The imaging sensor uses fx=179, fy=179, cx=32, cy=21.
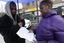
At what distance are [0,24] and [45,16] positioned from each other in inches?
39.9

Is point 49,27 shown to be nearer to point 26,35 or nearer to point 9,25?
point 26,35

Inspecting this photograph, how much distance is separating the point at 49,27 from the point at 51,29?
38 millimetres

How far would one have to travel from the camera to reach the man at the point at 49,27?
236 cm

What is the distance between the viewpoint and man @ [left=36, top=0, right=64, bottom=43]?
2363 mm

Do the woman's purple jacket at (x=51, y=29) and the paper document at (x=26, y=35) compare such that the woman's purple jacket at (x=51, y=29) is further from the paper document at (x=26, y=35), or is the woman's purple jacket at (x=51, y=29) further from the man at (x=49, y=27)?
the paper document at (x=26, y=35)

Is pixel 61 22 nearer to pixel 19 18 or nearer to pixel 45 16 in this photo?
pixel 45 16

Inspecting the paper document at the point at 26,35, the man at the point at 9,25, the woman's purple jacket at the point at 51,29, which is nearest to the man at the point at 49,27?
the woman's purple jacket at the point at 51,29

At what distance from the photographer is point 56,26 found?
2.36 m

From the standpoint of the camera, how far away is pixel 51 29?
7.84ft

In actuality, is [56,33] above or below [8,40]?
above

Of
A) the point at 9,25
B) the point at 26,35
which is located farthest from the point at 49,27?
the point at 9,25

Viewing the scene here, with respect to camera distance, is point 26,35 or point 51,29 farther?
point 26,35

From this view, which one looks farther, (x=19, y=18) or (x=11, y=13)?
(x=19, y=18)

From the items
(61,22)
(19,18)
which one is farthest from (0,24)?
(61,22)
